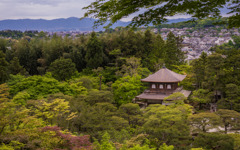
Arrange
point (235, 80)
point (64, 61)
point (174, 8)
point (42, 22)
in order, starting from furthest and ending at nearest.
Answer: point (42, 22) → point (64, 61) → point (235, 80) → point (174, 8)

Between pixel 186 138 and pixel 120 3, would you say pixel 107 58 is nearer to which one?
pixel 186 138

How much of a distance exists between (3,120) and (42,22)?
120 meters

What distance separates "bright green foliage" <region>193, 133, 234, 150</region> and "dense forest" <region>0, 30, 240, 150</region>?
1.4 inches

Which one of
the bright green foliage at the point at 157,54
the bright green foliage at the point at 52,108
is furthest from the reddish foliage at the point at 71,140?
the bright green foliage at the point at 157,54

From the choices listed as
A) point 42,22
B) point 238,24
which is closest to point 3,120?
point 238,24

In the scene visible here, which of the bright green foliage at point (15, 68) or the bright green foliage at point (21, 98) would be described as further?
the bright green foliage at point (15, 68)

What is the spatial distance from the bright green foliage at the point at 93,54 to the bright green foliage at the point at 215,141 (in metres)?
16.3

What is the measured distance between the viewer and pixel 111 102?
1523cm

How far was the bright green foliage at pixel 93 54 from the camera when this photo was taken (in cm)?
2327

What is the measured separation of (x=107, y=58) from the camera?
25266mm

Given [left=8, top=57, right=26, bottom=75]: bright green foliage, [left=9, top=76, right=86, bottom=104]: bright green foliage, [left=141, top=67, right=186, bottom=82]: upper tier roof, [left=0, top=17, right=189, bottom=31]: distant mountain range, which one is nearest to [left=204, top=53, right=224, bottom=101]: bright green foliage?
[left=141, top=67, right=186, bottom=82]: upper tier roof

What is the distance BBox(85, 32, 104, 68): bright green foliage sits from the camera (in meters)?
23.3

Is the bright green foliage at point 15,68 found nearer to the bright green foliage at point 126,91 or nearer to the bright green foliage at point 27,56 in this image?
the bright green foliage at point 27,56

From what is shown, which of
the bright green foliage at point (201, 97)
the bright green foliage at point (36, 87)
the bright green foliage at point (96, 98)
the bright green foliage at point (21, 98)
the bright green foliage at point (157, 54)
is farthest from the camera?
the bright green foliage at point (157, 54)
